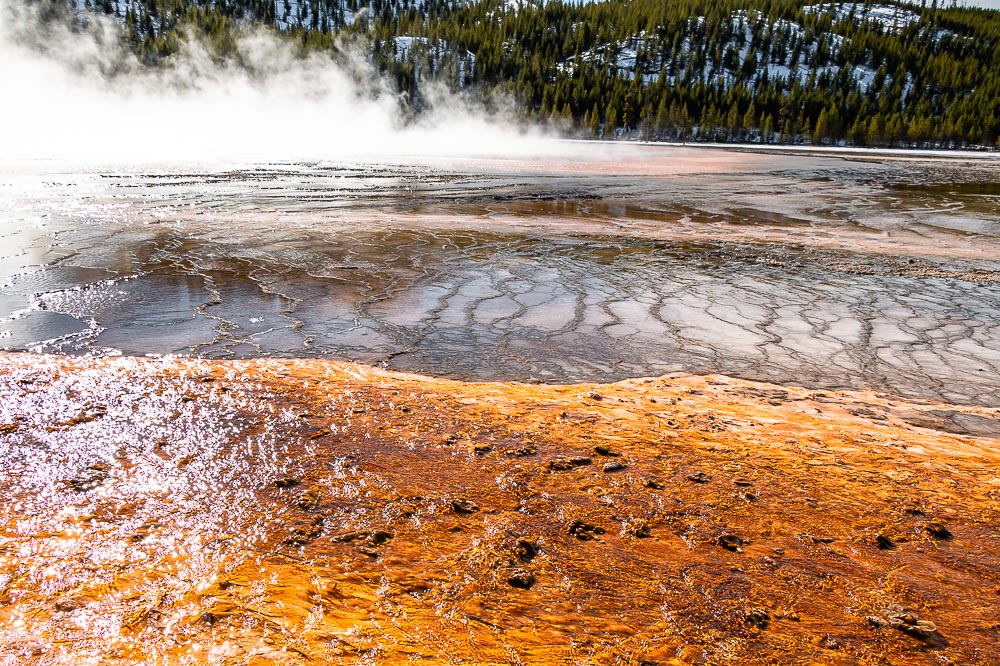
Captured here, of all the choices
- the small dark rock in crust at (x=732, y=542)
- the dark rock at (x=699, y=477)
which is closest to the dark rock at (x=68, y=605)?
the small dark rock in crust at (x=732, y=542)

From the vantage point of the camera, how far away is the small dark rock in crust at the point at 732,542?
2172mm

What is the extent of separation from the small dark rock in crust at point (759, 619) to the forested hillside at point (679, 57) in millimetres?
79312

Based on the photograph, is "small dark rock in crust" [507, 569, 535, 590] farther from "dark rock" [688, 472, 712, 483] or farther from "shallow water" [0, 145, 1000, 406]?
"shallow water" [0, 145, 1000, 406]

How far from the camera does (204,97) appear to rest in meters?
71.4

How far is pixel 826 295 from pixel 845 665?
5.56m

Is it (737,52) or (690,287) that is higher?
(737,52)

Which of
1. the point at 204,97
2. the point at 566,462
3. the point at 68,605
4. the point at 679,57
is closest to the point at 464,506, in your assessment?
the point at 566,462

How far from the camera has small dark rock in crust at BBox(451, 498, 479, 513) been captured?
2357 mm

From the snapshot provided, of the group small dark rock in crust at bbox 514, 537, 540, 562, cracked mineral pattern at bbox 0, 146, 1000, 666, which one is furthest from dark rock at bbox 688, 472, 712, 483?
small dark rock in crust at bbox 514, 537, 540, 562

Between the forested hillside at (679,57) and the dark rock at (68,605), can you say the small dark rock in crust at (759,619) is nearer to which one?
the dark rock at (68,605)

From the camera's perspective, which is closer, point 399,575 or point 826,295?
point 399,575

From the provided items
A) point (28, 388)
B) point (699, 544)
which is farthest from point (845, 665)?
point (28, 388)

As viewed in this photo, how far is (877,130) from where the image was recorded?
68938mm

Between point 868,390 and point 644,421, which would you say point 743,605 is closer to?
point 644,421
